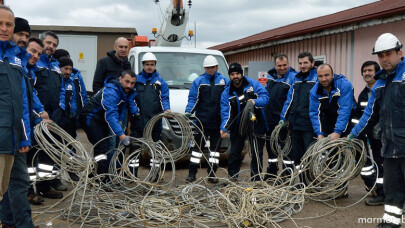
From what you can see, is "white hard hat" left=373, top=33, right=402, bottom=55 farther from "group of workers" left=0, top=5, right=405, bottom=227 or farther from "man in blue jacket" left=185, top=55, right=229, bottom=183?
"man in blue jacket" left=185, top=55, right=229, bottom=183

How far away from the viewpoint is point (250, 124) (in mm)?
6523

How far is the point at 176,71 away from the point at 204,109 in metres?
1.81

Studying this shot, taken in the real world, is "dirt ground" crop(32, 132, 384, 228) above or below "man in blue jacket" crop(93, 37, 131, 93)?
below

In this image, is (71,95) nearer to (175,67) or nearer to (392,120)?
(175,67)

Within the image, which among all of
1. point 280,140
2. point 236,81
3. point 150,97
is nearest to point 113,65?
point 150,97

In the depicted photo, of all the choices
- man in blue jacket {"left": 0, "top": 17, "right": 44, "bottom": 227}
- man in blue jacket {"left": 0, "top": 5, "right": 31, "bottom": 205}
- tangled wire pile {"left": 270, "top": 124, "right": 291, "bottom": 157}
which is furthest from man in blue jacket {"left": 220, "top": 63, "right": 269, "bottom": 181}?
man in blue jacket {"left": 0, "top": 5, "right": 31, "bottom": 205}

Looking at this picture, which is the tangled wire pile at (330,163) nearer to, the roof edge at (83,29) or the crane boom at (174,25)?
the crane boom at (174,25)

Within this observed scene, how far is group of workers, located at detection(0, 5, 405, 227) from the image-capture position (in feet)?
13.3

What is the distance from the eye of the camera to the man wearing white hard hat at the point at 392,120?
4422mm

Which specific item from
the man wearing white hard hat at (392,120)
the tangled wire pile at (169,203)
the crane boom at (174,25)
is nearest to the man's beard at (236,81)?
the tangled wire pile at (169,203)

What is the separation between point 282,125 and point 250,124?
1.99ft

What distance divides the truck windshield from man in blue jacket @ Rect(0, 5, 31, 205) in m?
4.75

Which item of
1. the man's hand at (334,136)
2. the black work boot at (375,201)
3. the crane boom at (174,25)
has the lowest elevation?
the black work boot at (375,201)

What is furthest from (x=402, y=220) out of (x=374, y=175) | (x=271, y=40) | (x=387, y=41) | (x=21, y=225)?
(x=271, y=40)
